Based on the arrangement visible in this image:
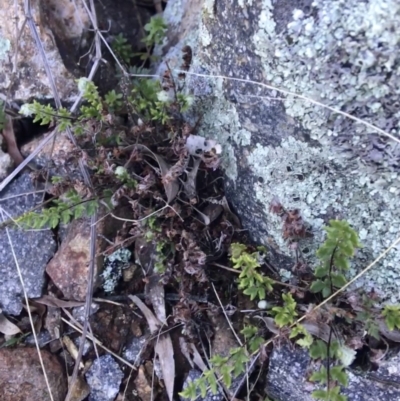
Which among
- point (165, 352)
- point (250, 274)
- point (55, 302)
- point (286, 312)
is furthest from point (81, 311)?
point (286, 312)

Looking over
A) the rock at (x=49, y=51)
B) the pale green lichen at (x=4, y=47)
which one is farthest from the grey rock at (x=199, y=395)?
the pale green lichen at (x=4, y=47)

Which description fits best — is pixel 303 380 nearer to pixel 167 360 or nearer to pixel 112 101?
pixel 167 360

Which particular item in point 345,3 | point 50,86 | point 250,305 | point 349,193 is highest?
point 345,3

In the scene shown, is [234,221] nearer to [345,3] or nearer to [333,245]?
[333,245]

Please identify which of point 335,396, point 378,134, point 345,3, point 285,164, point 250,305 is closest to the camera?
point 345,3

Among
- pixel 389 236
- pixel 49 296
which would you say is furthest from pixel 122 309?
pixel 389 236

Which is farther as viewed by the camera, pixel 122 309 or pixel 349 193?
pixel 122 309
